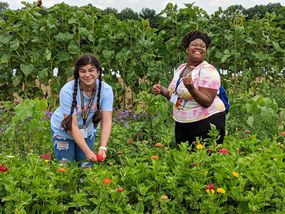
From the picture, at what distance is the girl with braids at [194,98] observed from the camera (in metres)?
4.13

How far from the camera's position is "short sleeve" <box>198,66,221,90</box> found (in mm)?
4117

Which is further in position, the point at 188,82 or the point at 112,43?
the point at 112,43

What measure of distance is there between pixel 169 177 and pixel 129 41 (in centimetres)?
471

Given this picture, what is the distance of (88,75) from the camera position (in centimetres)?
393

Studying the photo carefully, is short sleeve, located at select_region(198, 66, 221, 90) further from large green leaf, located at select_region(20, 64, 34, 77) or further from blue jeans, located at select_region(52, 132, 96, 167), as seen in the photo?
large green leaf, located at select_region(20, 64, 34, 77)

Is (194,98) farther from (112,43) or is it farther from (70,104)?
(112,43)

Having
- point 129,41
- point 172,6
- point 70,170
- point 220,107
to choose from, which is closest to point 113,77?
point 129,41

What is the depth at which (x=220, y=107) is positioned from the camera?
4359mm

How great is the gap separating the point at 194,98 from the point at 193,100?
18 cm

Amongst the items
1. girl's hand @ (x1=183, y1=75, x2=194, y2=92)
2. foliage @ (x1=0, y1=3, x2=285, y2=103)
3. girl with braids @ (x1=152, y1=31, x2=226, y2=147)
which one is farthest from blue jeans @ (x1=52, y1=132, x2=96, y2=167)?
foliage @ (x1=0, y1=3, x2=285, y2=103)

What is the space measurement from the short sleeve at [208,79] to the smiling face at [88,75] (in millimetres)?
767

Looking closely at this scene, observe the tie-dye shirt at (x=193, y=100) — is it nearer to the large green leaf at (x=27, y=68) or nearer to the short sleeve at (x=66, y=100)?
the short sleeve at (x=66, y=100)

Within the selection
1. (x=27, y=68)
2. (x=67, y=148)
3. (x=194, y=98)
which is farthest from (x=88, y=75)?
(x=27, y=68)

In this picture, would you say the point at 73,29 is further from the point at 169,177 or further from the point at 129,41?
the point at 169,177
